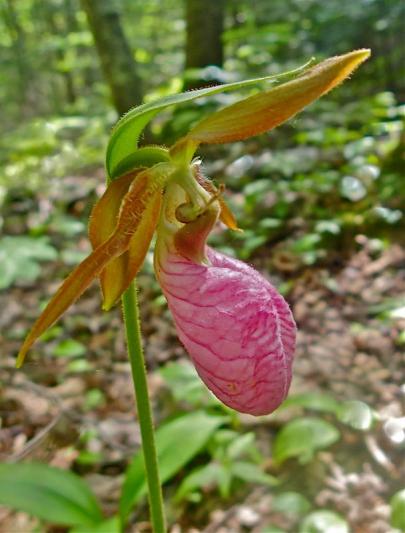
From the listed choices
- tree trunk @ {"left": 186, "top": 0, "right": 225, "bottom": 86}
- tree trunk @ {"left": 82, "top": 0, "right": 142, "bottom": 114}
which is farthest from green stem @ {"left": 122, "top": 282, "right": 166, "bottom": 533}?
tree trunk @ {"left": 186, "top": 0, "right": 225, "bottom": 86}

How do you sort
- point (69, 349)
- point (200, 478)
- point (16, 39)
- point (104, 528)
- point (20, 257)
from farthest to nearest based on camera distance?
point (16, 39), point (69, 349), point (20, 257), point (200, 478), point (104, 528)

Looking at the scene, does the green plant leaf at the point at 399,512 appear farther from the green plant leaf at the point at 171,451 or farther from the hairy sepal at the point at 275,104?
the hairy sepal at the point at 275,104

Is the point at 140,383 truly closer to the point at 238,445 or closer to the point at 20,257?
the point at 238,445

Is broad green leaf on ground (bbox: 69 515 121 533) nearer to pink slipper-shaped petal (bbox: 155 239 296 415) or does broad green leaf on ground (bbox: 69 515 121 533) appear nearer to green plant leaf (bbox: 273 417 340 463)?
green plant leaf (bbox: 273 417 340 463)

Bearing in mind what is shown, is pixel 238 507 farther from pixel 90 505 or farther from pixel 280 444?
pixel 90 505

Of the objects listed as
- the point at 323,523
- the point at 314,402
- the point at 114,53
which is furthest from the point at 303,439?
the point at 114,53

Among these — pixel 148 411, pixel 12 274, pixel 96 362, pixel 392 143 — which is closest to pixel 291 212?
pixel 392 143
